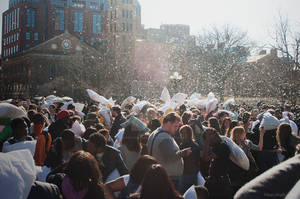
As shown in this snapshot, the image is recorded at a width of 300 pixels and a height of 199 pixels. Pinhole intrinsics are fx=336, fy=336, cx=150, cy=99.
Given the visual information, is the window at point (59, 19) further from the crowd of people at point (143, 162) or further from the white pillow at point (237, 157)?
the white pillow at point (237, 157)

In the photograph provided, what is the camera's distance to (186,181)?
5.16m

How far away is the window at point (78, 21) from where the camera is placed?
302ft

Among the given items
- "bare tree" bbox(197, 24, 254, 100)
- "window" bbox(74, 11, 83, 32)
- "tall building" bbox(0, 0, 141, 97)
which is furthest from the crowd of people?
"window" bbox(74, 11, 83, 32)

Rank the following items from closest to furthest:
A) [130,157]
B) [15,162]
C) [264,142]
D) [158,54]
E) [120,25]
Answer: [15,162] < [130,157] < [264,142] < [158,54] < [120,25]

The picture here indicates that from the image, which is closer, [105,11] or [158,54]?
[158,54]

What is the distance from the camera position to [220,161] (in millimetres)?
4934

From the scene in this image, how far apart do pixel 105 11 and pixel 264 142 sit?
303 feet

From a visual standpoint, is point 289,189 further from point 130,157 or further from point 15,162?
point 130,157

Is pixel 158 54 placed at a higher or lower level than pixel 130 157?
higher

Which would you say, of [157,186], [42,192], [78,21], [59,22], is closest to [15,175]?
[42,192]

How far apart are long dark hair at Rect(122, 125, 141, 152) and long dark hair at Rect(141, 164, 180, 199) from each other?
2278mm

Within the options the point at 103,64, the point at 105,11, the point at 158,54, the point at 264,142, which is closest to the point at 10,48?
the point at 105,11

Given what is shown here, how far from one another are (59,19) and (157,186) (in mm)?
93066

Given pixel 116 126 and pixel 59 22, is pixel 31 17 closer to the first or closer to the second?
pixel 59 22
